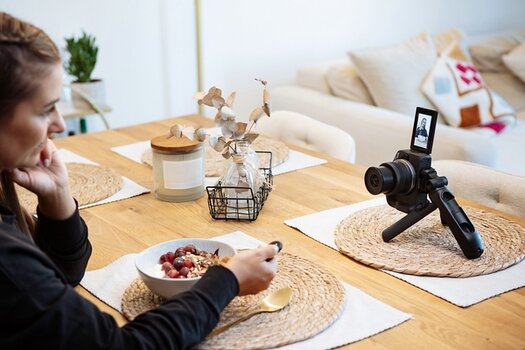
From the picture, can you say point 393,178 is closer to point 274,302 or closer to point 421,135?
point 421,135

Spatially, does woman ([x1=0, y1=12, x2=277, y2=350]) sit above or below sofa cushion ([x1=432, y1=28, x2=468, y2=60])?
above

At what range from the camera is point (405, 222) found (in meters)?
1.44

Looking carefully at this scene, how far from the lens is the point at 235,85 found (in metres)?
3.90

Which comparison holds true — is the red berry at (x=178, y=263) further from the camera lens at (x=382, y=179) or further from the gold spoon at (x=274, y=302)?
the camera lens at (x=382, y=179)

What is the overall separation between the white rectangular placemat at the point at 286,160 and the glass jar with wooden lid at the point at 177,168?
11.1 inches

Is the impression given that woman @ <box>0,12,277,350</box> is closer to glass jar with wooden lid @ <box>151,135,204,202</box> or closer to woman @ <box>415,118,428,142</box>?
woman @ <box>415,118,428,142</box>

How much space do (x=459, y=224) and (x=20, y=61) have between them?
85 cm

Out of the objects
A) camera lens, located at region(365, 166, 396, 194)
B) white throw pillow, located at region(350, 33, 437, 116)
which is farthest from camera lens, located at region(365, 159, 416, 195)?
white throw pillow, located at region(350, 33, 437, 116)

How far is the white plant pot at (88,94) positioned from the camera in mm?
2986

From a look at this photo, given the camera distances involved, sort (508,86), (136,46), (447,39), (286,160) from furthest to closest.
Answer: (508,86) < (447,39) < (136,46) < (286,160)

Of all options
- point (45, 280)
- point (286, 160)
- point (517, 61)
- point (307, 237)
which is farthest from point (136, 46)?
point (45, 280)

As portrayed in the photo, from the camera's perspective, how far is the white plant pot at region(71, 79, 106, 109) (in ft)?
9.80

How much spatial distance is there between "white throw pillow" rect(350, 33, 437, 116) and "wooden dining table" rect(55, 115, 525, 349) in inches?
54.1

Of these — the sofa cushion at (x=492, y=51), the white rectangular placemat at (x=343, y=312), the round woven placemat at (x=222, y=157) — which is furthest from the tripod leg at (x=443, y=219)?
the sofa cushion at (x=492, y=51)
